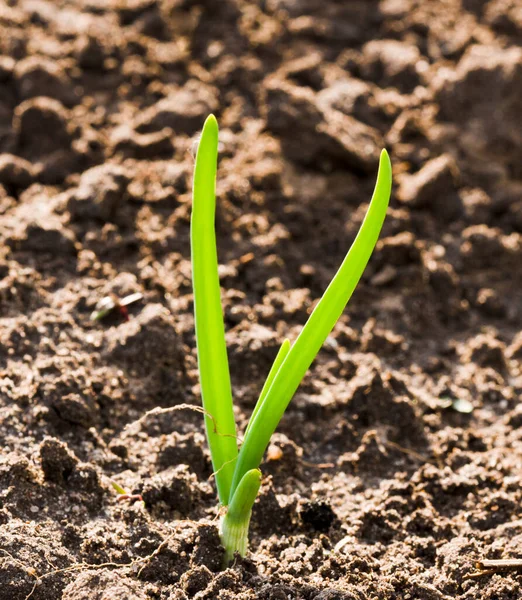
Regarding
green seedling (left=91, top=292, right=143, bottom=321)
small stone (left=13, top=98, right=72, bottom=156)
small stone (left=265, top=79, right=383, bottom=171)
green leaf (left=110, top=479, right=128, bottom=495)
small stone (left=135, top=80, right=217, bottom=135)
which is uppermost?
small stone (left=265, top=79, right=383, bottom=171)

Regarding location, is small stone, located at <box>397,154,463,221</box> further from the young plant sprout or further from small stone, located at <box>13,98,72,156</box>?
the young plant sprout

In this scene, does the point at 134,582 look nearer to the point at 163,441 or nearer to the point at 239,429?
the point at 163,441

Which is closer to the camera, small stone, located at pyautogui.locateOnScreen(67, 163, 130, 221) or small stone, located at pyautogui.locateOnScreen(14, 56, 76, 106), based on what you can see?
small stone, located at pyautogui.locateOnScreen(67, 163, 130, 221)

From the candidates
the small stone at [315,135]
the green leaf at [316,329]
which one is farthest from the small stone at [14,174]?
the green leaf at [316,329]

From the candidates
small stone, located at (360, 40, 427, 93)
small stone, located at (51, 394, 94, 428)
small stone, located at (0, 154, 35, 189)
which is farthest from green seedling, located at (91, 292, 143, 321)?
small stone, located at (360, 40, 427, 93)

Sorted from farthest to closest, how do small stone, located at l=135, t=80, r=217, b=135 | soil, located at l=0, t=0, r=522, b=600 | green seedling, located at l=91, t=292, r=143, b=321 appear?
small stone, located at l=135, t=80, r=217, b=135
green seedling, located at l=91, t=292, r=143, b=321
soil, located at l=0, t=0, r=522, b=600

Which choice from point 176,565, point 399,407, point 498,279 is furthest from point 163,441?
point 498,279

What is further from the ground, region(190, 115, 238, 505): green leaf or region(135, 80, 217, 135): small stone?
region(190, 115, 238, 505): green leaf

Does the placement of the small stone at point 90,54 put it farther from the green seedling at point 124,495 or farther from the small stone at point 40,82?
the green seedling at point 124,495

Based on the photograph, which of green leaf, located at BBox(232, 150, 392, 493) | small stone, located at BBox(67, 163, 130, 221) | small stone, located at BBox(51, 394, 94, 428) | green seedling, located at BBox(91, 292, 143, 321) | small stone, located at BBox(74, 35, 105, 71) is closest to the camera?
green leaf, located at BBox(232, 150, 392, 493)
